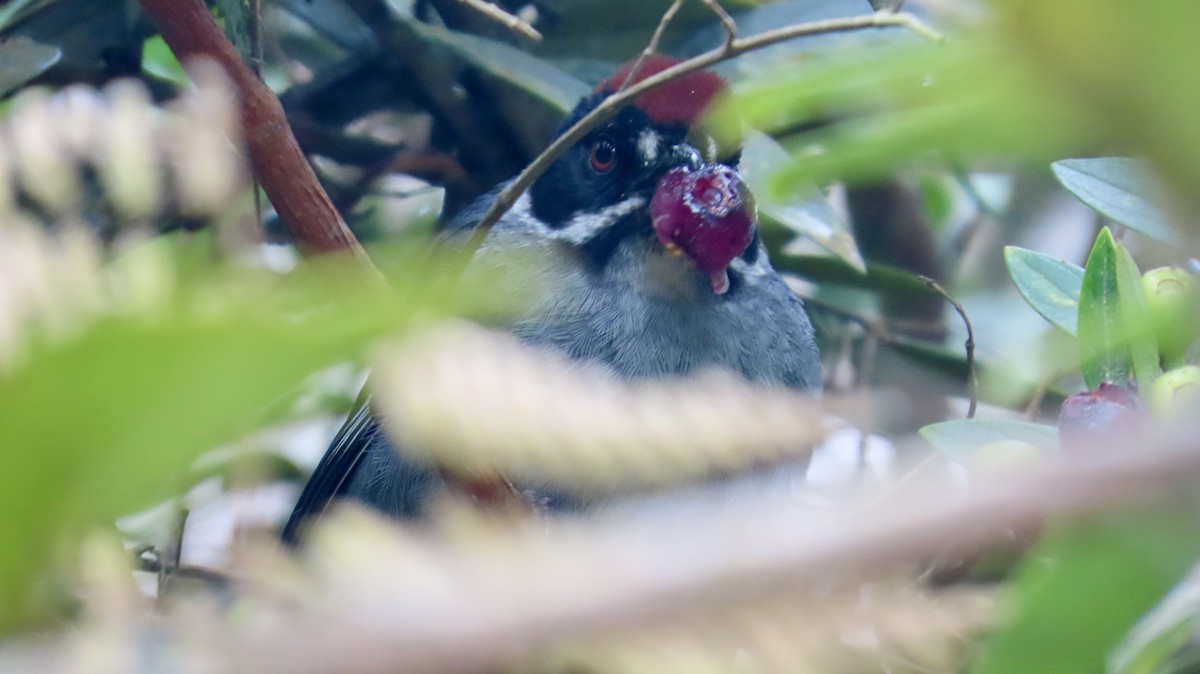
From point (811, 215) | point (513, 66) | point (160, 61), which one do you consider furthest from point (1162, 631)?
point (160, 61)

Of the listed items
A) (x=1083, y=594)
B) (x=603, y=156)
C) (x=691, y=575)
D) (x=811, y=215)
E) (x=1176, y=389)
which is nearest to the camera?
(x=691, y=575)

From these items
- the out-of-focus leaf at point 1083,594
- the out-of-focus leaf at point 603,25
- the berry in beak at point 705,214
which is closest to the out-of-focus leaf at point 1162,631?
the out-of-focus leaf at point 1083,594

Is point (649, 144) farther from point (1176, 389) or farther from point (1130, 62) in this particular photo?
point (1130, 62)

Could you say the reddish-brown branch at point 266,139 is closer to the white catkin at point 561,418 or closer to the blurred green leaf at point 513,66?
the white catkin at point 561,418

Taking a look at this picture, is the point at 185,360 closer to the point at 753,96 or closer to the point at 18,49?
the point at 753,96

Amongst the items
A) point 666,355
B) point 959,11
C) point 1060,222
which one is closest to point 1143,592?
point 959,11
